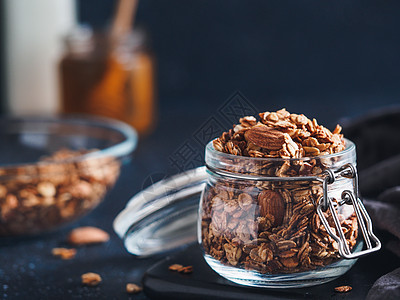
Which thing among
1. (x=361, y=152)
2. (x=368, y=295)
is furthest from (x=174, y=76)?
(x=368, y=295)

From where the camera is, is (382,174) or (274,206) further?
(382,174)

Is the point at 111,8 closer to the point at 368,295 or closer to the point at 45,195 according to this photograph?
the point at 45,195

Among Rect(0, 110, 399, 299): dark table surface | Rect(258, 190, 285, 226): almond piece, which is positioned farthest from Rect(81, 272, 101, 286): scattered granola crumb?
Rect(258, 190, 285, 226): almond piece

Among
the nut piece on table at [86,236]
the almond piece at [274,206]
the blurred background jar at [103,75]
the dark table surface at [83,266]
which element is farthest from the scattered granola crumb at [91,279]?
the blurred background jar at [103,75]

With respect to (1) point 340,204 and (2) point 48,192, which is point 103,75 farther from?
(1) point 340,204

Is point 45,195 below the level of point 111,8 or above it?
below

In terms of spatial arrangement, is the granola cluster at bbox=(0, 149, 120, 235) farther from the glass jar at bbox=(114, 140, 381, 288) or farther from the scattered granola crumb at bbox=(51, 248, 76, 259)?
the glass jar at bbox=(114, 140, 381, 288)

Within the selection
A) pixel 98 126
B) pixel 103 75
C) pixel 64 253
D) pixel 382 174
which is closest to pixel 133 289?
pixel 64 253
